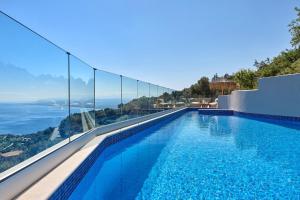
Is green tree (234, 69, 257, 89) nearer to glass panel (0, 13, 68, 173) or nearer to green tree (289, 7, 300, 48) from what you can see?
green tree (289, 7, 300, 48)

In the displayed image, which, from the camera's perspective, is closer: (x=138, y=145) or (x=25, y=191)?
(x=25, y=191)

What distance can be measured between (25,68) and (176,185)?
8.33ft

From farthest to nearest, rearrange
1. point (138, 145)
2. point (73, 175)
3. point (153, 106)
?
point (153, 106), point (138, 145), point (73, 175)

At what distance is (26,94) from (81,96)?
286 centimetres

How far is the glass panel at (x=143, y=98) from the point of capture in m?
11.3

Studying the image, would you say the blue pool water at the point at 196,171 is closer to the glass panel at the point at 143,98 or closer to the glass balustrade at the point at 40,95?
the glass balustrade at the point at 40,95

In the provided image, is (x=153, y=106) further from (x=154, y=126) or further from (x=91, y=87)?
(x=91, y=87)

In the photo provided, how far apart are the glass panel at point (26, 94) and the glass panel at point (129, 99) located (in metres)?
4.72

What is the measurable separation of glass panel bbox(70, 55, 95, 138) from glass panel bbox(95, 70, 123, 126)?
1.09 feet

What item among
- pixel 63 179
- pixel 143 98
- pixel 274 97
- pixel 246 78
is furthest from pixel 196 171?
pixel 246 78

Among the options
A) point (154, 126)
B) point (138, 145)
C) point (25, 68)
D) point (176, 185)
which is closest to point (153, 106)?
point (154, 126)

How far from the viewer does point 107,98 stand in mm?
7719

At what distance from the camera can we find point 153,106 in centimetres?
1390

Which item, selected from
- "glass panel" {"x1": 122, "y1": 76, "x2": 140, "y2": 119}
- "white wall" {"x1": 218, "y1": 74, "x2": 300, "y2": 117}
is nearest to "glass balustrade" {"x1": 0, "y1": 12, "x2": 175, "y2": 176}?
"glass panel" {"x1": 122, "y1": 76, "x2": 140, "y2": 119}
